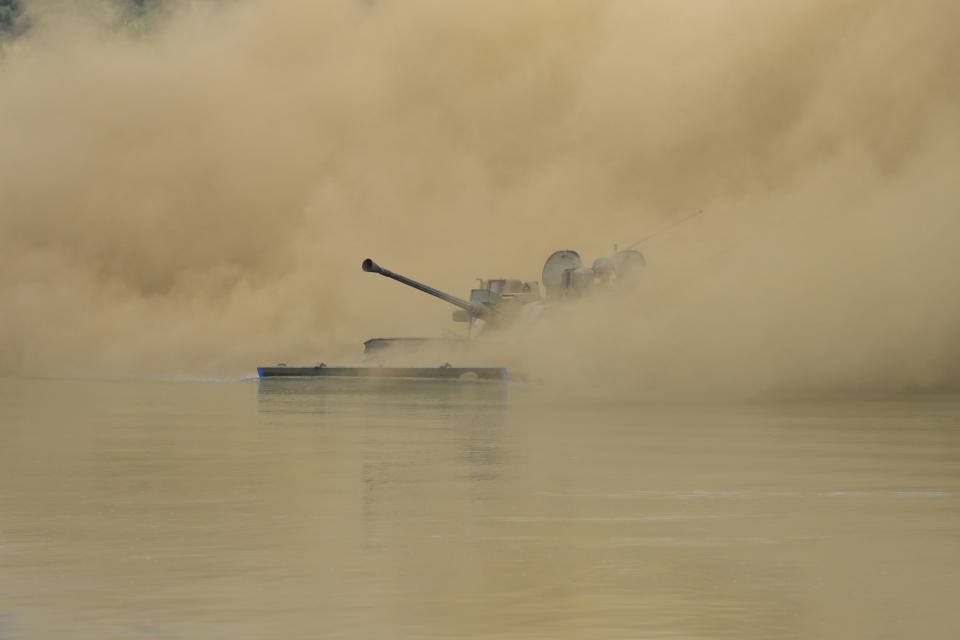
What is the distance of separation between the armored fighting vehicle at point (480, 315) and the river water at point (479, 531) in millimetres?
15106

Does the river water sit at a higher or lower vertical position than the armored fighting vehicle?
lower

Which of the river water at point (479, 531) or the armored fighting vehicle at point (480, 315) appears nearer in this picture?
the river water at point (479, 531)

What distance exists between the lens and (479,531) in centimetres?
1059

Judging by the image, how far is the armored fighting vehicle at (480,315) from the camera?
36.1 meters

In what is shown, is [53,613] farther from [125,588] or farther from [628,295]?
[628,295]

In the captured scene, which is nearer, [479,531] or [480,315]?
[479,531]

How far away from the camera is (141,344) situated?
4941 cm

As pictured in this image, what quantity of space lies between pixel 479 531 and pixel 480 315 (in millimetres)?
Result: 26787

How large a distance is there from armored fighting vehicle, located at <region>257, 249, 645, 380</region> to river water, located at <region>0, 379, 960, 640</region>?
15106 millimetres

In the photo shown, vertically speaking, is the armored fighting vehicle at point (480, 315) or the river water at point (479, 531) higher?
the armored fighting vehicle at point (480, 315)

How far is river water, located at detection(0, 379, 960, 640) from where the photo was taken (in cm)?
766

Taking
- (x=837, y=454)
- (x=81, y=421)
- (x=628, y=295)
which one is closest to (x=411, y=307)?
(x=628, y=295)

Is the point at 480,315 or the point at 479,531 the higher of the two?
the point at 480,315

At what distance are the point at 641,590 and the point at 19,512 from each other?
4875 millimetres
